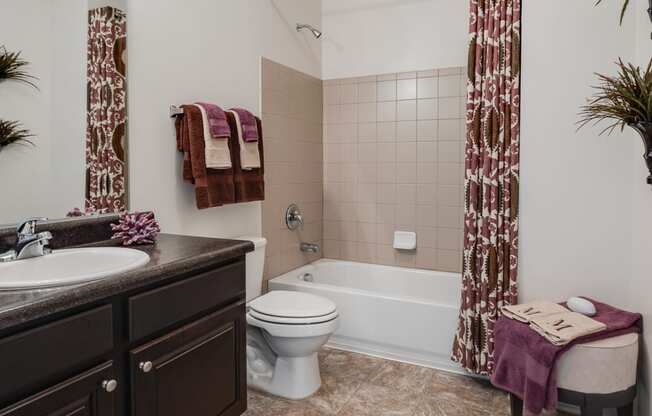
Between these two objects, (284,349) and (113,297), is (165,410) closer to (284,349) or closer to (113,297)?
(113,297)

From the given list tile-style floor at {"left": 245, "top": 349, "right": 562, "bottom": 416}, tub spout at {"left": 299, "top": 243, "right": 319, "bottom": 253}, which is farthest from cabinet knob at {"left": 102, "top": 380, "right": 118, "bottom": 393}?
tub spout at {"left": 299, "top": 243, "right": 319, "bottom": 253}

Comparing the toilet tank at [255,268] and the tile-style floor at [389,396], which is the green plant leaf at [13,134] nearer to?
the toilet tank at [255,268]

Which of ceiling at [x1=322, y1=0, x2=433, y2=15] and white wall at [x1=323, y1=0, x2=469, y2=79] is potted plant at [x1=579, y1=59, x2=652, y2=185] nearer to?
white wall at [x1=323, y1=0, x2=469, y2=79]

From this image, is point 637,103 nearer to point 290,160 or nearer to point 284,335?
point 284,335

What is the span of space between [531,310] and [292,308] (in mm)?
1135

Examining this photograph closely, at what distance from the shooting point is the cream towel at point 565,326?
1.69 m

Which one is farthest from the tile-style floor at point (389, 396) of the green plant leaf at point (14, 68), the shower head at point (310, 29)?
the shower head at point (310, 29)

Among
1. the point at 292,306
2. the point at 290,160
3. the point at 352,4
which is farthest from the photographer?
the point at 352,4

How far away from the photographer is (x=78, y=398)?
110 centimetres

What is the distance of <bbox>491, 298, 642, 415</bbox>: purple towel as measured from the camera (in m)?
1.71

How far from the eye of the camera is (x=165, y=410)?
1.37 m

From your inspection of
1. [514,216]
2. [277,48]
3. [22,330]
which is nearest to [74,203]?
[22,330]

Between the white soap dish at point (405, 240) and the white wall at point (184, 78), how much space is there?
3.64ft

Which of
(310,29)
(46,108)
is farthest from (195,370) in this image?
(310,29)
